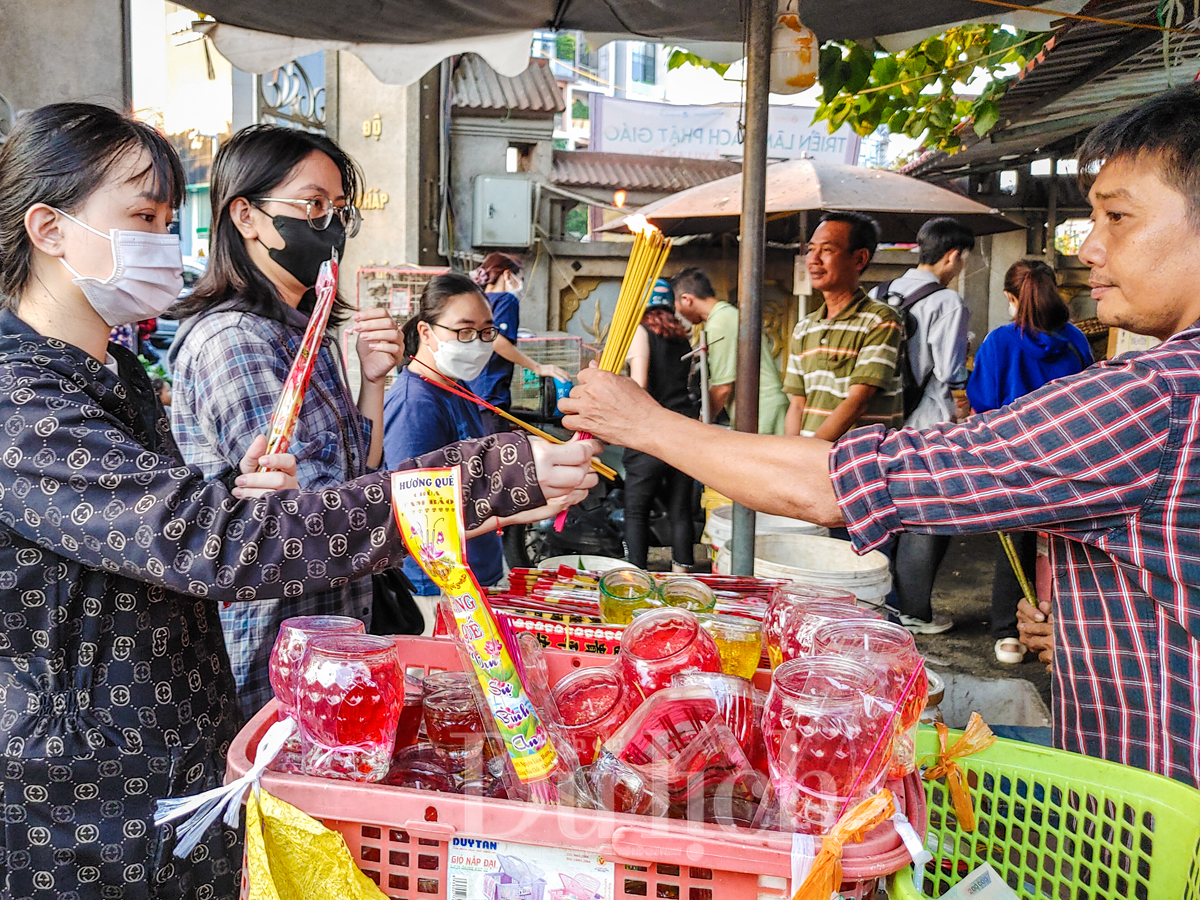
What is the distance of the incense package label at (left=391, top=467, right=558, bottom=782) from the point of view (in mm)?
1074

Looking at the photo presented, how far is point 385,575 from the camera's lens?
2.38 m

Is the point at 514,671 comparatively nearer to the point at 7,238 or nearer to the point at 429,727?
the point at 429,727

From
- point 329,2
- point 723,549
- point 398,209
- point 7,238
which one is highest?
point 398,209

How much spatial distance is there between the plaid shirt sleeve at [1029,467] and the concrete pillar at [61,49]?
4.16 m

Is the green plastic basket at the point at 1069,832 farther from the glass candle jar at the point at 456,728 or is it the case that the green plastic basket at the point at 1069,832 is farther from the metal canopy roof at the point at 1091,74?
the metal canopy roof at the point at 1091,74

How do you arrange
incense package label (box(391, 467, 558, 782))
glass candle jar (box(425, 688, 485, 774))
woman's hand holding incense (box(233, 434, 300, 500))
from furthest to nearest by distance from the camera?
woman's hand holding incense (box(233, 434, 300, 500)), glass candle jar (box(425, 688, 485, 774)), incense package label (box(391, 467, 558, 782))

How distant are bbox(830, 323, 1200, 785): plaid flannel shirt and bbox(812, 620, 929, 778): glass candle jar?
0.15m

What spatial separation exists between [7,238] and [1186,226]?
1.82 m

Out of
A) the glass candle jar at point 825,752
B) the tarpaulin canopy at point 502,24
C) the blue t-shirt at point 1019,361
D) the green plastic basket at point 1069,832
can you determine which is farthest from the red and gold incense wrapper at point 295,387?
the blue t-shirt at point 1019,361

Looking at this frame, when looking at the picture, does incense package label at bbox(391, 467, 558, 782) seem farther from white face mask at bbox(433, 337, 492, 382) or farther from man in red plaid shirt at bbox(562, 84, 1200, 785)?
white face mask at bbox(433, 337, 492, 382)

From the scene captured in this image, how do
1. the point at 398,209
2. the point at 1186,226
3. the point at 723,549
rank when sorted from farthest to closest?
the point at 398,209 < the point at 723,549 < the point at 1186,226

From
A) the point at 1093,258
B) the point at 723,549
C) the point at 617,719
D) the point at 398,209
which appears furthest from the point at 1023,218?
the point at 617,719

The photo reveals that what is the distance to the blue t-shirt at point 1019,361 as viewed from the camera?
466 cm

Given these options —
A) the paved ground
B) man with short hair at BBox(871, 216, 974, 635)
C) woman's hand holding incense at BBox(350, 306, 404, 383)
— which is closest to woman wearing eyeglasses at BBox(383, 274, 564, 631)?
woman's hand holding incense at BBox(350, 306, 404, 383)
